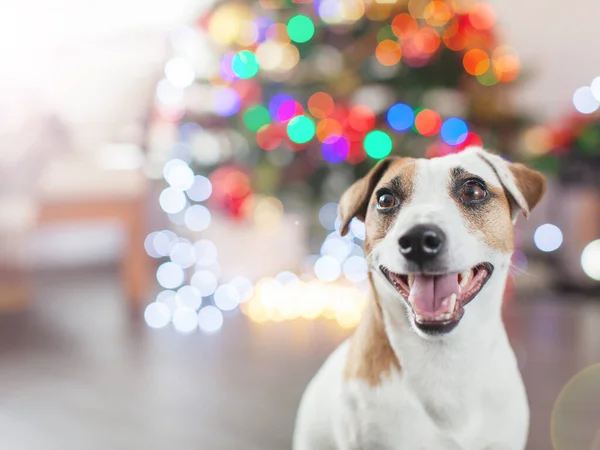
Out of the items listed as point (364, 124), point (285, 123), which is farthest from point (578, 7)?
point (285, 123)

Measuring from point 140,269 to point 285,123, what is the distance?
3.16 feet

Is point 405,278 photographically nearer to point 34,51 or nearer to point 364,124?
point 364,124

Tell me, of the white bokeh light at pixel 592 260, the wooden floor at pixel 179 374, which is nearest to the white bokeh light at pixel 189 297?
the wooden floor at pixel 179 374

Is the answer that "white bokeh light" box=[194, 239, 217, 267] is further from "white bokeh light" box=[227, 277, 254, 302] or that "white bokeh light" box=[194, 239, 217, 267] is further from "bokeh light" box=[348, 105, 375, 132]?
"bokeh light" box=[348, 105, 375, 132]

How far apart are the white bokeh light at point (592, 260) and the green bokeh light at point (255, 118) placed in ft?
5.53

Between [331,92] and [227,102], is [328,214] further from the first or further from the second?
[227,102]

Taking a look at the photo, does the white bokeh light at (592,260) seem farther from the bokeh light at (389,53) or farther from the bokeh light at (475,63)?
the bokeh light at (389,53)

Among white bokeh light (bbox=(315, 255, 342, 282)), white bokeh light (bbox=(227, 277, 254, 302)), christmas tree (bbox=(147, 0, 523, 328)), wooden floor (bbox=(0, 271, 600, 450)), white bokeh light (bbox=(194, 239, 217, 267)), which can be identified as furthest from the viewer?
white bokeh light (bbox=(194, 239, 217, 267))

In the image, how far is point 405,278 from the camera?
0.83 m

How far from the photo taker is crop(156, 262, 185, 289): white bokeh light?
3.47 m

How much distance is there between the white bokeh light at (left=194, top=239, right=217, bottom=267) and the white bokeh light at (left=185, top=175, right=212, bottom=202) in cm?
49

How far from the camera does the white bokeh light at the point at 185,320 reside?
259 centimetres

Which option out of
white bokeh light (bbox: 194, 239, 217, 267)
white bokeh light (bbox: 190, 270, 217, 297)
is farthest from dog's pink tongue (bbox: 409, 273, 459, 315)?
white bokeh light (bbox: 194, 239, 217, 267)

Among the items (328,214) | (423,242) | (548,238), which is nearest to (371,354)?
(423,242)
